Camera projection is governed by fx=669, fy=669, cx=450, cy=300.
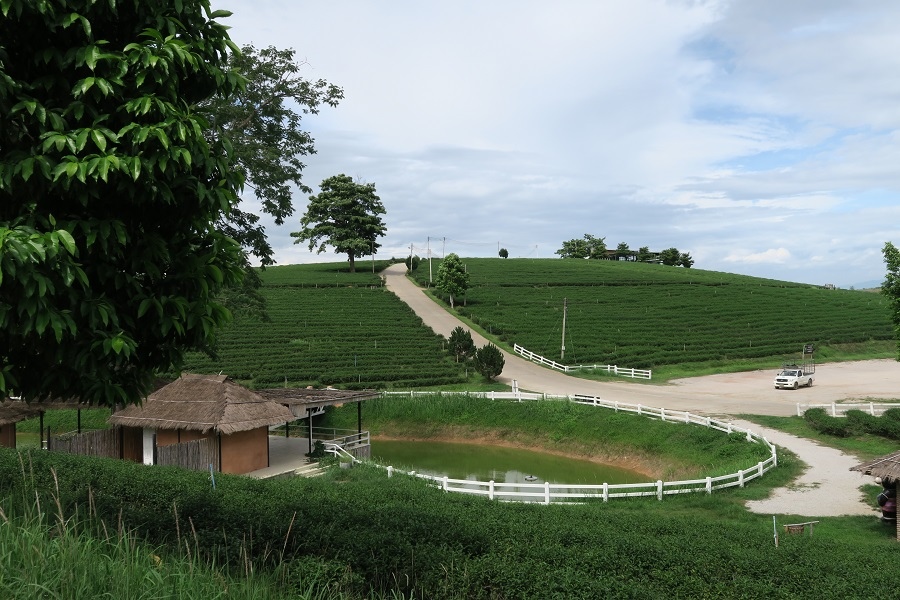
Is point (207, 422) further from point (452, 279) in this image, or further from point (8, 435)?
point (452, 279)

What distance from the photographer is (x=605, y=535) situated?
28.3ft

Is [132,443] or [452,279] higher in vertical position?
[452,279]

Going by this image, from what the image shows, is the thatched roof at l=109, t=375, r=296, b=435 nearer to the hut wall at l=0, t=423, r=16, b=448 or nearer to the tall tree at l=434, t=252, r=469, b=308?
the hut wall at l=0, t=423, r=16, b=448

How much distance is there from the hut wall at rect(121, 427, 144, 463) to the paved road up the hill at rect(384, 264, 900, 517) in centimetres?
1929

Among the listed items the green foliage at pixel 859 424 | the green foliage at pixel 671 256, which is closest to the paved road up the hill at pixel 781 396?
the green foliage at pixel 859 424

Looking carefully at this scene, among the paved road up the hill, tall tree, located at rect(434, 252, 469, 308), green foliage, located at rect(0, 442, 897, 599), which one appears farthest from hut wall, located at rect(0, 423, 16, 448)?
tall tree, located at rect(434, 252, 469, 308)

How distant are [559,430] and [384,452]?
802cm

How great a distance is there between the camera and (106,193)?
549cm

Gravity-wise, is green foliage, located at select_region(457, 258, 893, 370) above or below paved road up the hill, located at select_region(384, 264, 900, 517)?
above

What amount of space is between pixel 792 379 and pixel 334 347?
2971 cm

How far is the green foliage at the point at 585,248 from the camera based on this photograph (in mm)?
137125

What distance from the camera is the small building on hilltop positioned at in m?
21.2

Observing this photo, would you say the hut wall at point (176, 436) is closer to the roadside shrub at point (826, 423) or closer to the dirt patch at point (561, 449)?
the dirt patch at point (561, 449)

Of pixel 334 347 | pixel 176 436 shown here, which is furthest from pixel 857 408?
pixel 334 347
